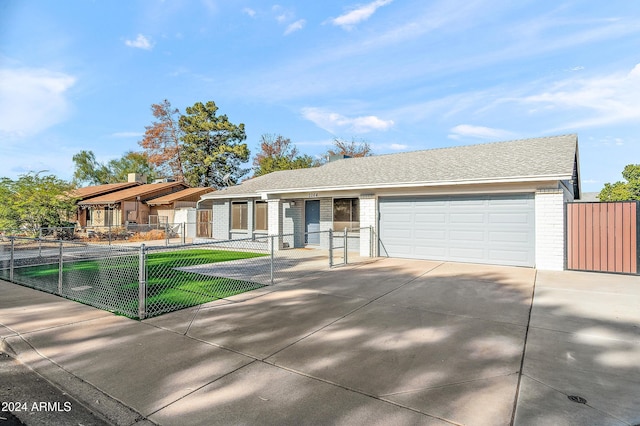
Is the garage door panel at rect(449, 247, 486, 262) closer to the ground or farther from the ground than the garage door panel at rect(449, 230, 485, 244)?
closer to the ground

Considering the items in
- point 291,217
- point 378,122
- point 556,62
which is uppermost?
point 378,122

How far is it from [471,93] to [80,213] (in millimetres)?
35441

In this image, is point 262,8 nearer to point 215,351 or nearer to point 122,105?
point 215,351

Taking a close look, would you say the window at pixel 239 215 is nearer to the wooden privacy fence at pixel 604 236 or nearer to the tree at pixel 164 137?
the wooden privacy fence at pixel 604 236

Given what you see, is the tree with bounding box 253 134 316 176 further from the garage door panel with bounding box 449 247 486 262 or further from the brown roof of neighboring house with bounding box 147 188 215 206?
the garage door panel with bounding box 449 247 486 262

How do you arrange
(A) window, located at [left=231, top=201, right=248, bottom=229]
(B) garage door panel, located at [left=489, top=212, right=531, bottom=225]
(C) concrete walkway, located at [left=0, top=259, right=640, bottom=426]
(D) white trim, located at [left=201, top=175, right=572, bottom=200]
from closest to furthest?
(C) concrete walkway, located at [left=0, top=259, right=640, bottom=426] < (D) white trim, located at [left=201, top=175, right=572, bottom=200] < (B) garage door panel, located at [left=489, top=212, right=531, bottom=225] < (A) window, located at [left=231, top=201, right=248, bottom=229]

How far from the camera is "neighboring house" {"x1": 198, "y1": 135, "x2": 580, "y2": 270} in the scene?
9.47 m

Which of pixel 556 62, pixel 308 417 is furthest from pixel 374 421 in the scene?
pixel 556 62

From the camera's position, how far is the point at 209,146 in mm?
40219

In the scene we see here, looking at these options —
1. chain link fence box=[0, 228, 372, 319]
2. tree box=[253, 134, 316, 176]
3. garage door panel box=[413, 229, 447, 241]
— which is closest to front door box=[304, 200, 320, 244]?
chain link fence box=[0, 228, 372, 319]

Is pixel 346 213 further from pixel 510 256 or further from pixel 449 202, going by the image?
pixel 510 256

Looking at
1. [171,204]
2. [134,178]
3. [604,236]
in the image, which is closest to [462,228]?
[604,236]

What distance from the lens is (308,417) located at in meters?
2.62

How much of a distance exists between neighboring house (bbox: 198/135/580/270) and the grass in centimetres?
302
